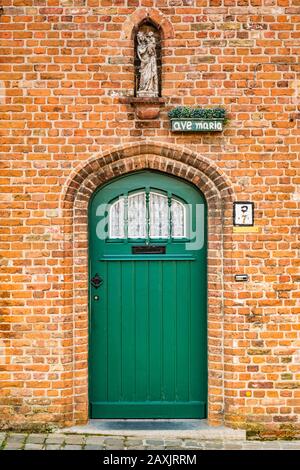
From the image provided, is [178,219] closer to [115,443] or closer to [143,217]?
[143,217]

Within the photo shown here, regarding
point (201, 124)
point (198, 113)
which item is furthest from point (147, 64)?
point (201, 124)

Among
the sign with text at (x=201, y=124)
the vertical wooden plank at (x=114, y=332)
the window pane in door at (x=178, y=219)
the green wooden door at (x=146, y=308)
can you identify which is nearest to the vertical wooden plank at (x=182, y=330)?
the green wooden door at (x=146, y=308)

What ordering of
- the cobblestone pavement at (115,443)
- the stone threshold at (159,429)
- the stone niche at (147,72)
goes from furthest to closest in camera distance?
the stone niche at (147,72) → the stone threshold at (159,429) → the cobblestone pavement at (115,443)

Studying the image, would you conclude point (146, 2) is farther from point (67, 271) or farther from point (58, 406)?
point (58, 406)

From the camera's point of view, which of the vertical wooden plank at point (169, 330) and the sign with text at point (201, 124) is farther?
the vertical wooden plank at point (169, 330)

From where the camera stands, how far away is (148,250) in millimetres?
6133

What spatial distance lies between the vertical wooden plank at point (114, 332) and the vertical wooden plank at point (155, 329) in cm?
34

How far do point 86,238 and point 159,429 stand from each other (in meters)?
2.15

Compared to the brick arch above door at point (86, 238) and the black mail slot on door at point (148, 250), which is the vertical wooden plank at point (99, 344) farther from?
the black mail slot on door at point (148, 250)

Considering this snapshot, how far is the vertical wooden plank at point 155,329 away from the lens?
6133mm

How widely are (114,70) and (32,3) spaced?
1.10m

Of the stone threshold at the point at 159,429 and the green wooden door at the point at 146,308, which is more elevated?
the green wooden door at the point at 146,308

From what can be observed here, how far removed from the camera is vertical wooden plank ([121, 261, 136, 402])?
20.1 ft

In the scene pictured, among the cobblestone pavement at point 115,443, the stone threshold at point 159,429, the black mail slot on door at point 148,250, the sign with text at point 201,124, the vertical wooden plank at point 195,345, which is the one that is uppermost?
the sign with text at point 201,124
